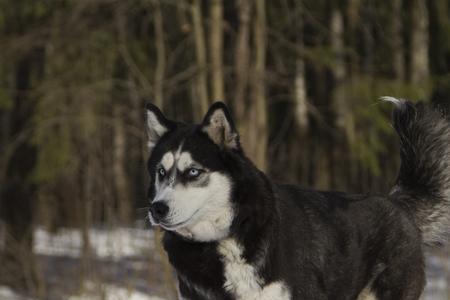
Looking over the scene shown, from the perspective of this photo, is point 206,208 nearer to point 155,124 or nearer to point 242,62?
point 155,124

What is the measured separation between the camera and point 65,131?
46.4 ft

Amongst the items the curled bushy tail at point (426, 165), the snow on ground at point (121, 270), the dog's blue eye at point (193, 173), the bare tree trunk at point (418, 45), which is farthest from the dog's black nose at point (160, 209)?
the bare tree trunk at point (418, 45)

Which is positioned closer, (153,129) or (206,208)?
(206,208)

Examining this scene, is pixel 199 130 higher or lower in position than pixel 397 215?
higher

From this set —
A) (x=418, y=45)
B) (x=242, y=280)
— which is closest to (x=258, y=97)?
(x=242, y=280)

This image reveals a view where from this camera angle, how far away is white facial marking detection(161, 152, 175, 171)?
15.3 ft

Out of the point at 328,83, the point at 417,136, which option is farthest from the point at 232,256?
the point at 328,83

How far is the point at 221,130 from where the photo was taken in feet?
15.6

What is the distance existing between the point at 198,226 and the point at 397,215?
1.43 meters

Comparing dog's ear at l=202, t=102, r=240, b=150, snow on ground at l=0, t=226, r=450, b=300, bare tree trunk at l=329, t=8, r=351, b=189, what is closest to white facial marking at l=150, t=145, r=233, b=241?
dog's ear at l=202, t=102, r=240, b=150

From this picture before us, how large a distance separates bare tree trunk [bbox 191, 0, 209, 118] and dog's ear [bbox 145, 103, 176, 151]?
209 inches

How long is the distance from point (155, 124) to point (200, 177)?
1.88 ft

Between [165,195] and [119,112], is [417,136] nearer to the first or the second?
[165,195]

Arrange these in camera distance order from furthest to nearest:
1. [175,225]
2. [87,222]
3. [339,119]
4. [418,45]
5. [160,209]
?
1. [418,45]
2. [339,119]
3. [87,222]
4. [175,225]
5. [160,209]
